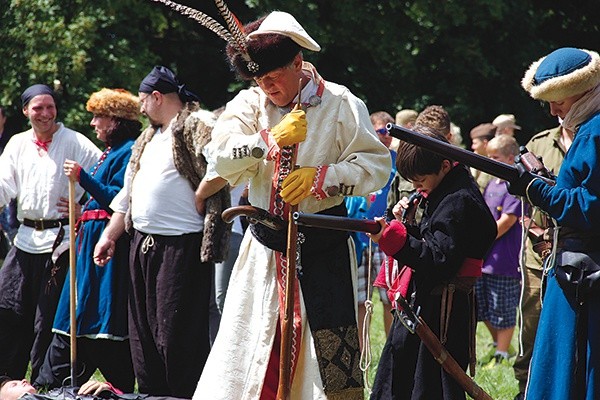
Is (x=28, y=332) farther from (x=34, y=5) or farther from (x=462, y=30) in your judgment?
(x=462, y=30)

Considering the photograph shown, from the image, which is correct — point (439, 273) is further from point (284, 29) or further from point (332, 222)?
point (284, 29)

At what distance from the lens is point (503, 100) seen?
17062 millimetres

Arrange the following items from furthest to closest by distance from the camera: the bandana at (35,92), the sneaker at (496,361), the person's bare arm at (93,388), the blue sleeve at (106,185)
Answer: the sneaker at (496,361)
the bandana at (35,92)
the blue sleeve at (106,185)
the person's bare arm at (93,388)

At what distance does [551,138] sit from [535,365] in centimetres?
211

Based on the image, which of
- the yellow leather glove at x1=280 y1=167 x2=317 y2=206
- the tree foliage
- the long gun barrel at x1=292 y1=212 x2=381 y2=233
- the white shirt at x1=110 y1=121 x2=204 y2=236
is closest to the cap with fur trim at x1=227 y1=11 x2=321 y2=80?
the yellow leather glove at x1=280 y1=167 x2=317 y2=206

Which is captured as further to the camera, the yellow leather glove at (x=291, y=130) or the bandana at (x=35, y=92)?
the bandana at (x=35, y=92)

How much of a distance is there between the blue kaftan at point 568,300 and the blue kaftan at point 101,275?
2.95m

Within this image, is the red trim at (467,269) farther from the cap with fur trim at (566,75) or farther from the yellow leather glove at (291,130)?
the yellow leather glove at (291,130)

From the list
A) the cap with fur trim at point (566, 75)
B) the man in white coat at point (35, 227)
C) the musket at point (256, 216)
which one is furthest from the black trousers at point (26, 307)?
the cap with fur trim at point (566, 75)

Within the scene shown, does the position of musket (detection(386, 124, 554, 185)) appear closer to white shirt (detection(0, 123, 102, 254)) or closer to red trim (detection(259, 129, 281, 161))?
red trim (detection(259, 129, 281, 161))

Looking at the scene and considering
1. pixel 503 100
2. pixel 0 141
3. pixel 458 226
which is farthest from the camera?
pixel 503 100

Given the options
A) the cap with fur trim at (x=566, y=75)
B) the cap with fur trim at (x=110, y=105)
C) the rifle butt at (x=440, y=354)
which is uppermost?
the cap with fur trim at (x=110, y=105)

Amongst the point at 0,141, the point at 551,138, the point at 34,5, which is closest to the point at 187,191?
the point at 551,138

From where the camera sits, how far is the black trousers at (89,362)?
6586mm
